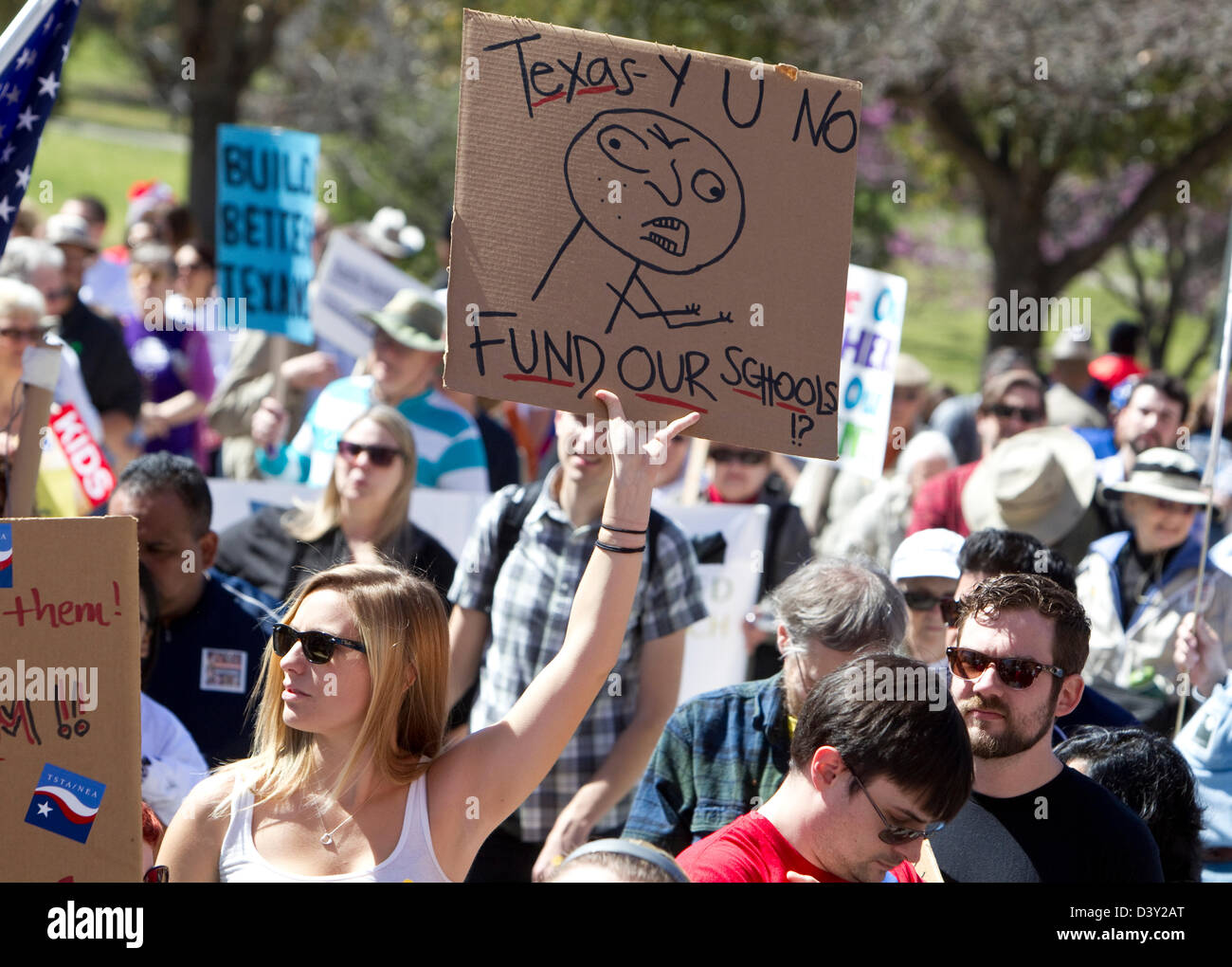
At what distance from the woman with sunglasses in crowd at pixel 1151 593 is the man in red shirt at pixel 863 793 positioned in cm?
218

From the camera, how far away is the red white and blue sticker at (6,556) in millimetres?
2369

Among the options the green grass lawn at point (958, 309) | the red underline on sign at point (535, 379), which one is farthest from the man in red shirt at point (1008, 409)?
the green grass lawn at point (958, 309)

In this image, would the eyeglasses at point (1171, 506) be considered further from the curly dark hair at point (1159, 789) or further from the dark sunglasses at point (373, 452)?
the dark sunglasses at point (373, 452)

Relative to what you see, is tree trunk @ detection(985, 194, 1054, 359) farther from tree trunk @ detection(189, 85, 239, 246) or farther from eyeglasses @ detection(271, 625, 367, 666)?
eyeglasses @ detection(271, 625, 367, 666)

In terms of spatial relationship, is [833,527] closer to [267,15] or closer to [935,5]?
[935,5]

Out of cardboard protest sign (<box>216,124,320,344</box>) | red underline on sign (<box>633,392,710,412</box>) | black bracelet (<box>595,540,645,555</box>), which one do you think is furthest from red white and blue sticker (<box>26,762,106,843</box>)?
cardboard protest sign (<box>216,124,320,344</box>)

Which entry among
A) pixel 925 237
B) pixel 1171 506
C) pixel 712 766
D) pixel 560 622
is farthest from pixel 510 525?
pixel 925 237

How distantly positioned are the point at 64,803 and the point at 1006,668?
5.85 ft

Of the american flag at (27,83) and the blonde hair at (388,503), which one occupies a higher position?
the american flag at (27,83)

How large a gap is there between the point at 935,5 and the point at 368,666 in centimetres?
977

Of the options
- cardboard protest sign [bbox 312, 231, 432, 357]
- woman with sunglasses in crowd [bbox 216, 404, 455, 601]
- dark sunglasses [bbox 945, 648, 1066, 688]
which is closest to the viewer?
dark sunglasses [bbox 945, 648, 1066, 688]

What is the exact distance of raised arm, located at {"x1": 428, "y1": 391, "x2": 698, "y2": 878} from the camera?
2.55 m

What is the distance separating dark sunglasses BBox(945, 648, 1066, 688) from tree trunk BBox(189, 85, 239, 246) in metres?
10.9
